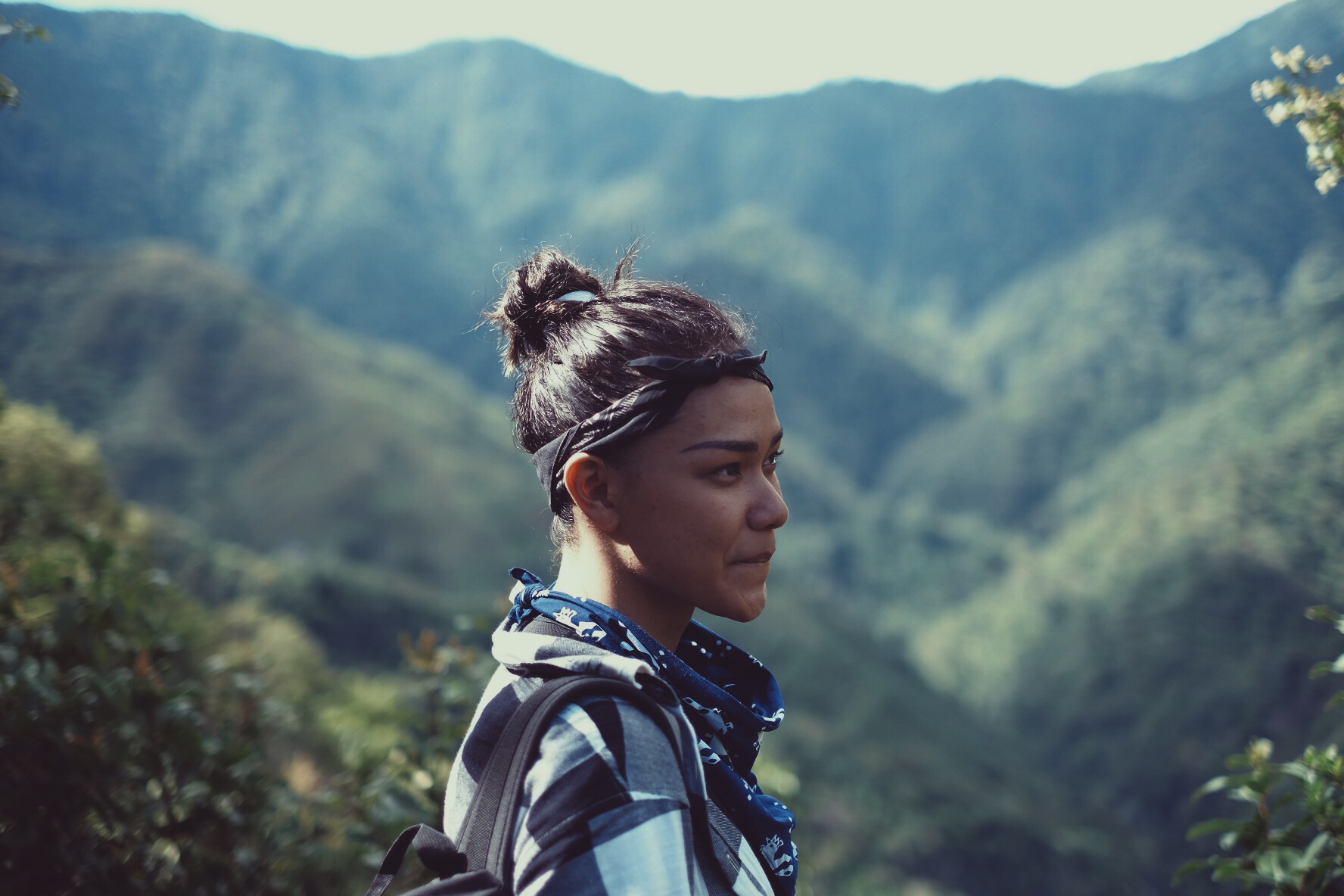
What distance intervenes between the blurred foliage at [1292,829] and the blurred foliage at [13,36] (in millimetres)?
3597

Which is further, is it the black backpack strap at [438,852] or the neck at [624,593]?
the neck at [624,593]

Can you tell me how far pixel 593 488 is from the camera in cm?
165

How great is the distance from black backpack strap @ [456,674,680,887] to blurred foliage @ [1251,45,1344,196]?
257 cm

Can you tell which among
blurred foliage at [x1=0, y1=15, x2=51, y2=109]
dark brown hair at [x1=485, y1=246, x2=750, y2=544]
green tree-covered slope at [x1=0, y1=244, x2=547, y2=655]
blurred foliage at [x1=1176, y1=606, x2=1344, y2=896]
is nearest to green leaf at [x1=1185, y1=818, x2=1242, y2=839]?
blurred foliage at [x1=1176, y1=606, x2=1344, y2=896]

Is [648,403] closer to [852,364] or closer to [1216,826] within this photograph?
[1216,826]

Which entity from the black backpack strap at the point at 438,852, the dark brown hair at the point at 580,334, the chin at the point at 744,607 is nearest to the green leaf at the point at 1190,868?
the chin at the point at 744,607

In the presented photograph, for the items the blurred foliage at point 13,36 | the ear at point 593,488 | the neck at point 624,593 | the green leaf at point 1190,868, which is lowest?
the green leaf at point 1190,868

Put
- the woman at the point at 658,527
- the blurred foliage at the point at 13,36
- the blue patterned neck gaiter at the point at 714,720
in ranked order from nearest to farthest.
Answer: the woman at the point at 658,527 → the blue patterned neck gaiter at the point at 714,720 → the blurred foliage at the point at 13,36

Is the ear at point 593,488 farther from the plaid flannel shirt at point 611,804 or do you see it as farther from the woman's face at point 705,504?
the plaid flannel shirt at point 611,804

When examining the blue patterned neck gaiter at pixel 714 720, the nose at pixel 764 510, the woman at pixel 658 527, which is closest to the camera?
the woman at pixel 658 527

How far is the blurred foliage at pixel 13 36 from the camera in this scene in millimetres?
2809

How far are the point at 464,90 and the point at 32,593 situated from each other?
13434cm

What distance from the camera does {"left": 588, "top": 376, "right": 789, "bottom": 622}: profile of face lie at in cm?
162

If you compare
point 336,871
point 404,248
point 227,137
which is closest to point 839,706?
point 336,871
